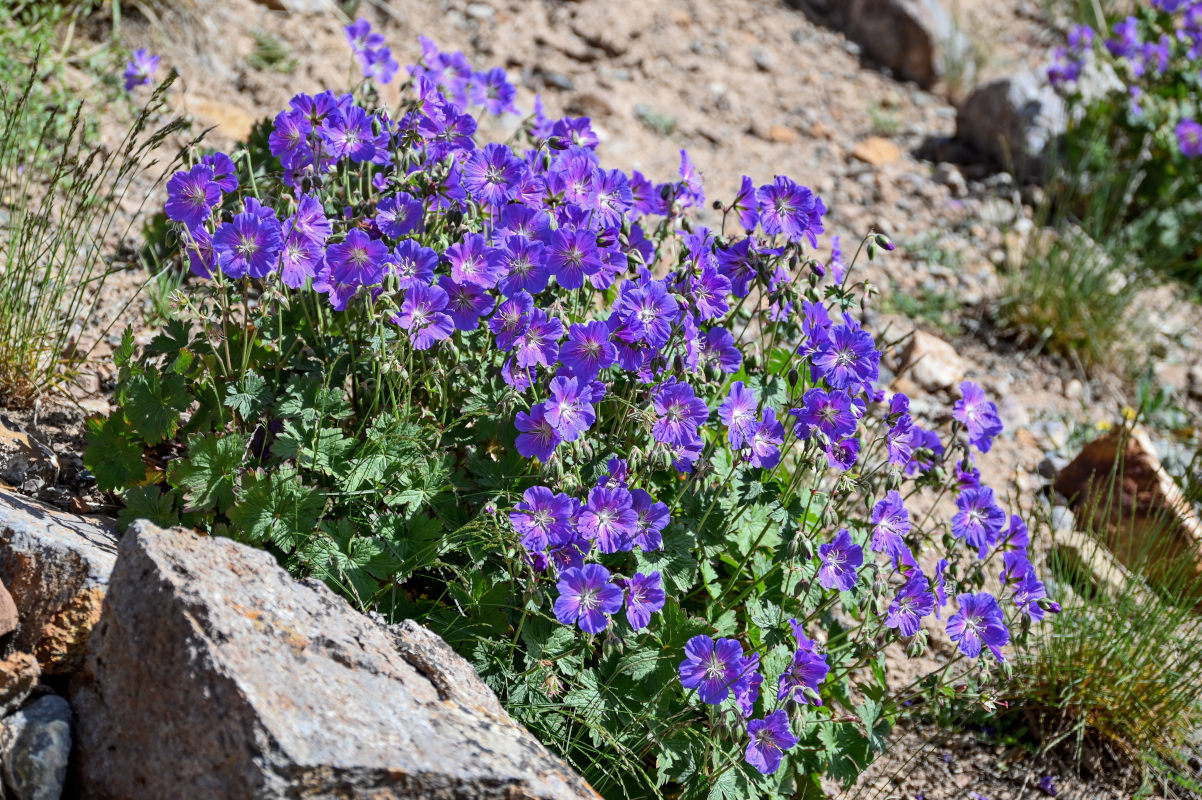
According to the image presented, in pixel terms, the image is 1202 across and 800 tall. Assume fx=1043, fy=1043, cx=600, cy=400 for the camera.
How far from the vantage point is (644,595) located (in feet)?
7.15

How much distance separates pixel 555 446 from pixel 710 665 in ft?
1.80

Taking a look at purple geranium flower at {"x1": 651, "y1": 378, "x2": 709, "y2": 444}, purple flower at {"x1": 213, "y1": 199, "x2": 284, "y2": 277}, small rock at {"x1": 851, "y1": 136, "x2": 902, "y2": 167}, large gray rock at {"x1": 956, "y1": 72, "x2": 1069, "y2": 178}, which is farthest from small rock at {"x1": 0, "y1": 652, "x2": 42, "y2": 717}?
large gray rock at {"x1": 956, "y1": 72, "x2": 1069, "y2": 178}

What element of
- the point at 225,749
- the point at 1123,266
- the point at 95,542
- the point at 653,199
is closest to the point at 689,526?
the point at 653,199

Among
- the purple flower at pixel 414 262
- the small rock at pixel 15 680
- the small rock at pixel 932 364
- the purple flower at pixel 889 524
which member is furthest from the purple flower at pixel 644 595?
the small rock at pixel 932 364

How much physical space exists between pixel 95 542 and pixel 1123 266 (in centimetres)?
477

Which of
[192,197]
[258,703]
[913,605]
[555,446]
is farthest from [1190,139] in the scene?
[258,703]

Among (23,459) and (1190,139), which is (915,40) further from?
(23,459)

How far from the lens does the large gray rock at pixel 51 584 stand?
6.57 ft

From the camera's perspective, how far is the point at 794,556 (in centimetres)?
226

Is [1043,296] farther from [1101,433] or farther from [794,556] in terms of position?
[794,556]

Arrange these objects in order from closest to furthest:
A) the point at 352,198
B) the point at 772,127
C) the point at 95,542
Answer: the point at 95,542 → the point at 352,198 → the point at 772,127

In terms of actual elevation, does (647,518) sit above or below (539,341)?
below

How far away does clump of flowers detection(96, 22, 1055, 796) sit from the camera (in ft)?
7.16

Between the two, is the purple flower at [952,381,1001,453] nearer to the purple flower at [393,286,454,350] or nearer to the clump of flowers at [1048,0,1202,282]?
the purple flower at [393,286,454,350]
